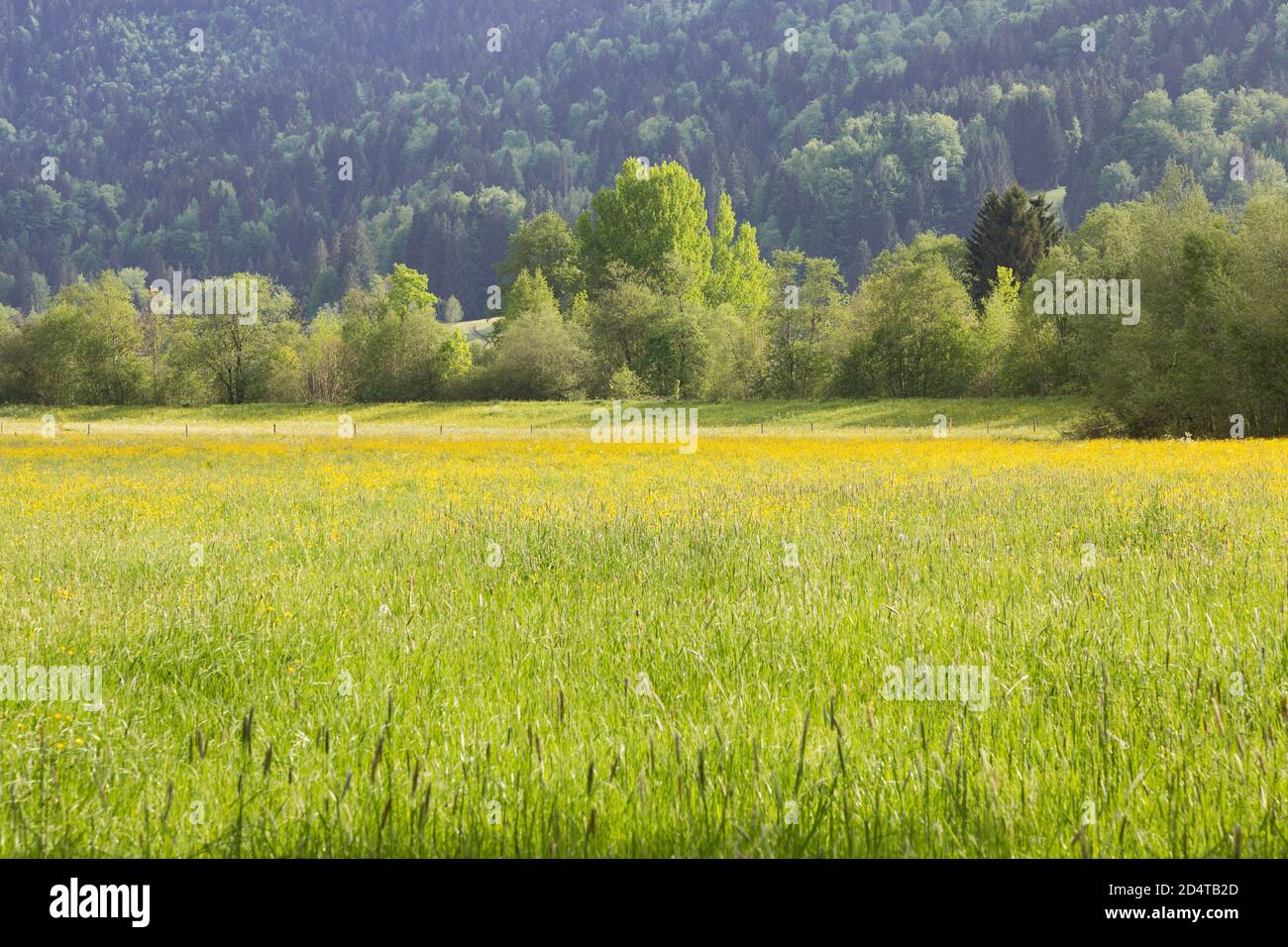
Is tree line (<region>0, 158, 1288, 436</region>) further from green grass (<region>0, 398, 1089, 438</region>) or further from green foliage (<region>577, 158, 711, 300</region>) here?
green grass (<region>0, 398, 1089, 438</region>)

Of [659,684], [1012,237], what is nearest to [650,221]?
[1012,237]

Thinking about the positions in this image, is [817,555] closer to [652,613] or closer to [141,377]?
[652,613]

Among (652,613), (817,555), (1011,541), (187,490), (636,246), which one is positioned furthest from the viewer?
(636,246)

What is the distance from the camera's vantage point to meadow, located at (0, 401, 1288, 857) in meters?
2.62

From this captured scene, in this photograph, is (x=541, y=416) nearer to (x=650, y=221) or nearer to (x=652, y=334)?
(x=652, y=334)

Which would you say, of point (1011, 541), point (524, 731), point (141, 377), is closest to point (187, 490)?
point (1011, 541)

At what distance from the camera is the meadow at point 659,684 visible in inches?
103

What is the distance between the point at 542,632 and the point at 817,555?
328 centimetres

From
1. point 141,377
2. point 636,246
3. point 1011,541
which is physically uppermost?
point 636,246

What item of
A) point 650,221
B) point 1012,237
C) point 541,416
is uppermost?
point 650,221

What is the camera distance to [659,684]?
438cm

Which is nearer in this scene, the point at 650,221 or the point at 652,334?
the point at 652,334

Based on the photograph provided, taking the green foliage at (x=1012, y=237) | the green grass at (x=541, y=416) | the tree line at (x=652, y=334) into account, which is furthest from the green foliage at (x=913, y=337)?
the green foliage at (x=1012, y=237)

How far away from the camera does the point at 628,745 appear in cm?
Result: 334
